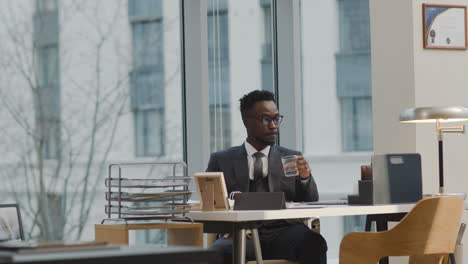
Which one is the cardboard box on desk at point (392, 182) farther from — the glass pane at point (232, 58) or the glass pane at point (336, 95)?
the glass pane at point (336, 95)

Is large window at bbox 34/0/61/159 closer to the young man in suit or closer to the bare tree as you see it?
the bare tree

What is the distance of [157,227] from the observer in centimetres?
404

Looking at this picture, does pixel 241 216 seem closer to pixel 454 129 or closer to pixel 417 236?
pixel 417 236

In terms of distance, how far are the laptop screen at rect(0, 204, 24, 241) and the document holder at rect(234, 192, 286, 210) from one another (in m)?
1.02

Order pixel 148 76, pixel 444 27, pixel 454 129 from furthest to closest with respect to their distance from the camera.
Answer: pixel 148 76, pixel 444 27, pixel 454 129

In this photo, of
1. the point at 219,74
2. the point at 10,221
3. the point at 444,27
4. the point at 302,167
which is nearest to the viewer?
the point at 10,221

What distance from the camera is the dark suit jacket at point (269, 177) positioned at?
15.8 feet

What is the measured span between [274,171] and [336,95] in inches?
119

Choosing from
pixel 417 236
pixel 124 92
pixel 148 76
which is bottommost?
pixel 417 236

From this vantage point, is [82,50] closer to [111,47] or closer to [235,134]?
[111,47]

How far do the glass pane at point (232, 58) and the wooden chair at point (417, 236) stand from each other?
294 centimetres

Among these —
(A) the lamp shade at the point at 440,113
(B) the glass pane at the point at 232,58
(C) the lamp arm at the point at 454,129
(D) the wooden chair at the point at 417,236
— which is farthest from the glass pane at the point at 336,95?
(D) the wooden chair at the point at 417,236

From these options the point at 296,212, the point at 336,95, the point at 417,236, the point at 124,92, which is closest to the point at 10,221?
the point at 296,212

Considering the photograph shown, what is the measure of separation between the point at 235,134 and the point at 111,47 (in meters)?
1.32
